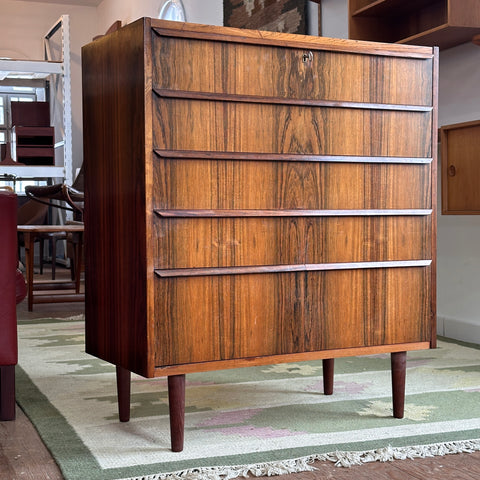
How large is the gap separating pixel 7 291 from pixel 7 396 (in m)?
0.36

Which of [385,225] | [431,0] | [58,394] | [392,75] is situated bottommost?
[58,394]

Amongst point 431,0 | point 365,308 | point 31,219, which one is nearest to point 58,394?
point 365,308

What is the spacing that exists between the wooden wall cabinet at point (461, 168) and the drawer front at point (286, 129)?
942mm

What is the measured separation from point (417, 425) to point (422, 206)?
27.7 inches

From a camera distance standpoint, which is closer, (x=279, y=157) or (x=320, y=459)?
(x=320, y=459)

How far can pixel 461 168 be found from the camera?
344cm

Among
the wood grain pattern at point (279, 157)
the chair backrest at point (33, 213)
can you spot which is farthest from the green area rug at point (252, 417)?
the chair backrest at point (33, 213)

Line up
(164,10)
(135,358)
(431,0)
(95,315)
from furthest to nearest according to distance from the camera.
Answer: (164,10) < (431,0) < (95,315) < (135,358)

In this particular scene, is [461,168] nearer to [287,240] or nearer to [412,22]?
[412,22]

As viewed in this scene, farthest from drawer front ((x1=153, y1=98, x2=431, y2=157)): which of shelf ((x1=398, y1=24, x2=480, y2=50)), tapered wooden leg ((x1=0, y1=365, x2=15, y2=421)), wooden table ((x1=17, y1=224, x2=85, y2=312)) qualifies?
wooden table ((x1=17, y1=224, x2=85, y2=312))

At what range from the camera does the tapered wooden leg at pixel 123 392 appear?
2.48 m

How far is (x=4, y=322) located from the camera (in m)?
2.54

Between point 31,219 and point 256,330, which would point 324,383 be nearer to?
point 256,330

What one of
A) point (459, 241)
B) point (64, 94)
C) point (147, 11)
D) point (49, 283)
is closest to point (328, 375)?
point (459, 241)
